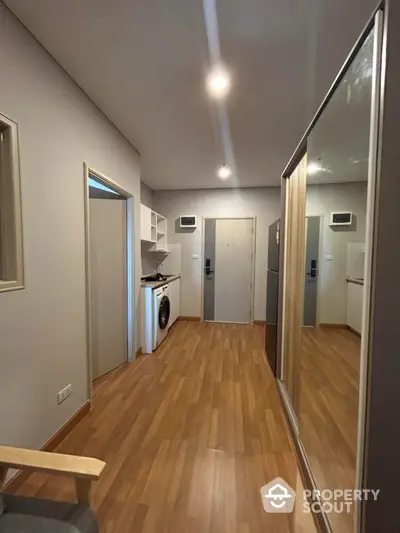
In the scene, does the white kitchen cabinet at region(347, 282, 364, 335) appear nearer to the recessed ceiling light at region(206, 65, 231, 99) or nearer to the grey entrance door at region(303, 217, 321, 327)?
the grey entrance door at region(303, 217, 321, 327)

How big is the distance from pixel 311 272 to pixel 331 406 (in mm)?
820

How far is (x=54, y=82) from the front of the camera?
1.86m

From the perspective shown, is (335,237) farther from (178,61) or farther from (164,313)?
(164,313)

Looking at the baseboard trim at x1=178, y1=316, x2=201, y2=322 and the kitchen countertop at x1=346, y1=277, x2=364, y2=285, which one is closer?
the kitchen countertop at x1=346, y1=277, x2=364, y2=285

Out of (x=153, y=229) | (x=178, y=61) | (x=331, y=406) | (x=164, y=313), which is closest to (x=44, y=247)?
(x=178, y=61)

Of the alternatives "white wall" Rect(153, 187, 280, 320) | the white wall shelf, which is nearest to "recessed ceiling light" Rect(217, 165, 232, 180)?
"white wall" Rect(153, 187, 280, 320)

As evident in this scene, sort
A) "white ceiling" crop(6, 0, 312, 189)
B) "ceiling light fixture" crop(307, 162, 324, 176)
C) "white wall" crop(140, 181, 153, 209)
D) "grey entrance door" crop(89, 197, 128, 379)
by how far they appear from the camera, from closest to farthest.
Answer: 1. "white ceiling" crop(6, 0, 312, 189)
2. "ceiling light fixture" crop(307, 162, 324, 176)
3. "grey entrance door" crop(89, 197, 128, 379)
4. "white wall" crop(140, 181, 153, 209)

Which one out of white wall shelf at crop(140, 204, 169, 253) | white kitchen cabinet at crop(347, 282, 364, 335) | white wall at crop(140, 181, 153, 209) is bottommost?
white kitchen cabinet at crop(347, 282, 364, 335)

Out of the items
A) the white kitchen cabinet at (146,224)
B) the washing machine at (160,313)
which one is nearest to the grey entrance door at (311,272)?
the washing machine at (160,313)

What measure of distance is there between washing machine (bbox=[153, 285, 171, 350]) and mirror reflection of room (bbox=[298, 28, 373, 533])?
2295mm

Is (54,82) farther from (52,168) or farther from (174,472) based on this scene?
(174,472)

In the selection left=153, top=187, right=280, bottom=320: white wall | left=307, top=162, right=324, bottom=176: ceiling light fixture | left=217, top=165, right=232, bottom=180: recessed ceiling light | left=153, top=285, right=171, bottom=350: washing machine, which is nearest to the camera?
left=307, top=162, right=324, bottom=176: ceiling light fixture

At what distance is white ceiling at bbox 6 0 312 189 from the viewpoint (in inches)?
58.3

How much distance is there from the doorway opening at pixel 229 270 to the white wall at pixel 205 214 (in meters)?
0.12
